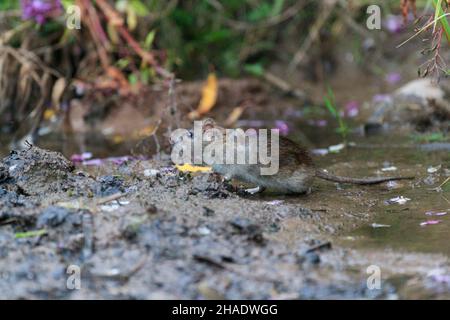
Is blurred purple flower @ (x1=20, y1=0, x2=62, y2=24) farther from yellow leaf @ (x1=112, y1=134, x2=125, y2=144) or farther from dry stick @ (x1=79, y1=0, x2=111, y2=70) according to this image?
yellow leaf @ (x1=112, y1=134, x2=125, y2=144)

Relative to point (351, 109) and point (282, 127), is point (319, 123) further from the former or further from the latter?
point (351, 109)

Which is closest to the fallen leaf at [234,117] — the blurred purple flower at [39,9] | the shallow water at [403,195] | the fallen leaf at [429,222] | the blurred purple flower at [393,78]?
the shallow water at [403,195]

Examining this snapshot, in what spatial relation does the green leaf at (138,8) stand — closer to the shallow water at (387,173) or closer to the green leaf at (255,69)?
the shallow water at (387,173)

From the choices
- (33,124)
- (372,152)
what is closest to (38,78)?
(33,124)

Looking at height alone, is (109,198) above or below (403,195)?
below

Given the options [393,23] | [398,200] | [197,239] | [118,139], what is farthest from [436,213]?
[393,23]

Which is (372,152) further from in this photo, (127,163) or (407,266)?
(407,266)
